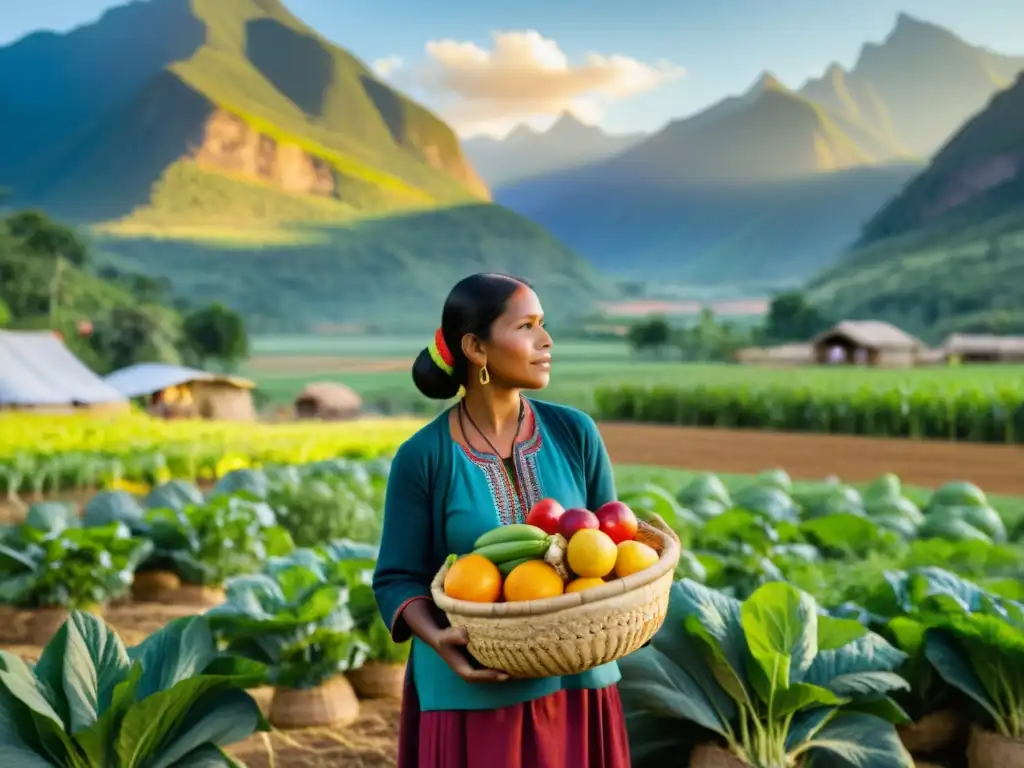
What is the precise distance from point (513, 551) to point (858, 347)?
39.0m

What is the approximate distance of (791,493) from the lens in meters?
8.55

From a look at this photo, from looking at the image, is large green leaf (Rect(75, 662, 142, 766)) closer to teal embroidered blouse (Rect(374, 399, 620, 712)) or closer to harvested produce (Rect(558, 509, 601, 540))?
teal embroidered blouse (Rect(374, 399, 620, 712))

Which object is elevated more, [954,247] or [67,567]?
[954,247]

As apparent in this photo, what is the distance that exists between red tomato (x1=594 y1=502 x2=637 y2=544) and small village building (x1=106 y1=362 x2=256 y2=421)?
27383 mm

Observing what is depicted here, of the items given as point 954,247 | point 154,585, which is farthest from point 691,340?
point 954,247

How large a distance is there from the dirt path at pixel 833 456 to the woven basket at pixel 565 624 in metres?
11.7

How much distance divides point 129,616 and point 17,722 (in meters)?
3.34

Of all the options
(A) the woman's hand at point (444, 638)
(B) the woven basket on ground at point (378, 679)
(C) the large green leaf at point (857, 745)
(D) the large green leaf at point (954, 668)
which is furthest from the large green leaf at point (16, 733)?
(D) the large green leaf at point (954, 668)

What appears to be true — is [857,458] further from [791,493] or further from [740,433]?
[791,493]

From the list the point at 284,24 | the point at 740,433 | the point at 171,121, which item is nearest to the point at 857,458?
the point at 740,433

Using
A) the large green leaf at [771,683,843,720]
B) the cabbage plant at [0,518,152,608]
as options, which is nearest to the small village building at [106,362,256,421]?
the cabbage plant at [0,518,152,608]

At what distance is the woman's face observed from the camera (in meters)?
2.12

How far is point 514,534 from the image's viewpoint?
1975mm

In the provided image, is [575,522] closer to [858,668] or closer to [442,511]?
[442,511]
